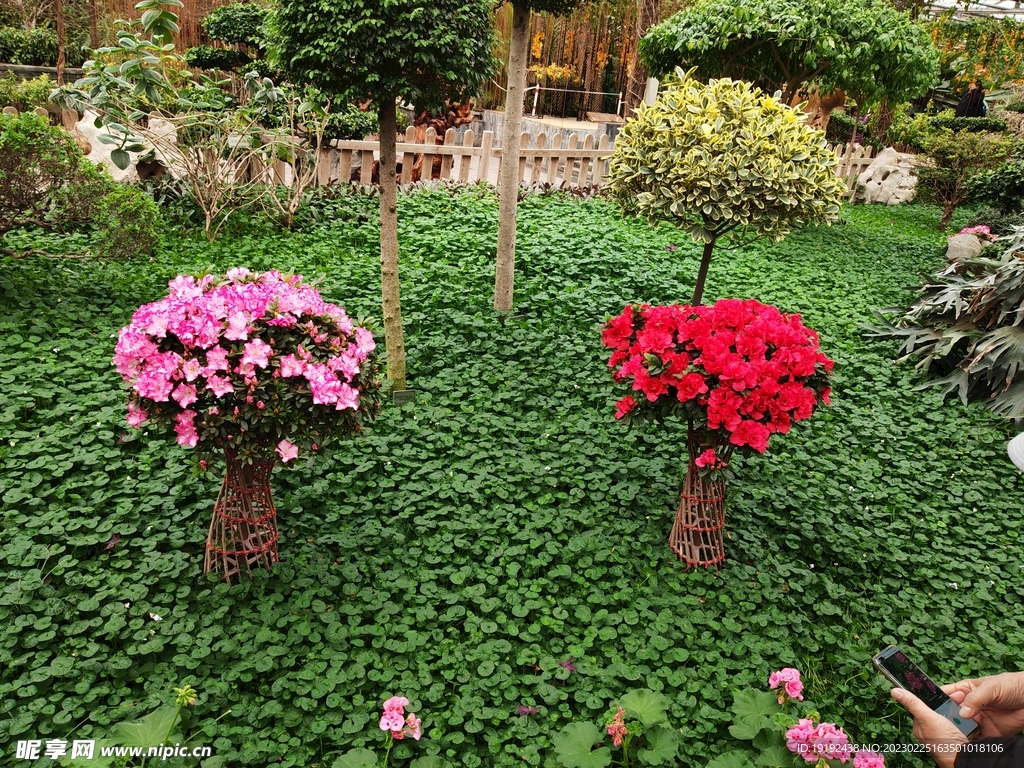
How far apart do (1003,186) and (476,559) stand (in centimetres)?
1016

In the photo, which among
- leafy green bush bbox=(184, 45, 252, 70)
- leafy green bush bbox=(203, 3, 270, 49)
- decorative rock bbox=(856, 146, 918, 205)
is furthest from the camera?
leafy green bush bbox=(184, 45, 252, 70)

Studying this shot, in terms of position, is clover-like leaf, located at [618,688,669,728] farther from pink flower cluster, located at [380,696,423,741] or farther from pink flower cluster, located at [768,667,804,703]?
pink flower cluster, located at [380,696,423,741]

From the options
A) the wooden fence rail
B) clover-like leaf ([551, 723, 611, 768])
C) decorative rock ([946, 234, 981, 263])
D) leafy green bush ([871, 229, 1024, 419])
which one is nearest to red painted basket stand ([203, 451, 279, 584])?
clover-like leaf ([551, 723, 611, 768])

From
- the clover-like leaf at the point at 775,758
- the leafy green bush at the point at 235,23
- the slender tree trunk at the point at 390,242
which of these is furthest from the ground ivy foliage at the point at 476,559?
the leafy green bush at the point at 235,23

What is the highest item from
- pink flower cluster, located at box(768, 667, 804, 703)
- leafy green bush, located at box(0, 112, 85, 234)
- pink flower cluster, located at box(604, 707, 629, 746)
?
leafy green bush, located at box(0, 112, 85, 234)

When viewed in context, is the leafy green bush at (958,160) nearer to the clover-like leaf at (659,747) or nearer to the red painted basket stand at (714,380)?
the red painted basket stand at (714,380)

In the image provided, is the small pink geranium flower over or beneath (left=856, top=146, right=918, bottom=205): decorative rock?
beneath

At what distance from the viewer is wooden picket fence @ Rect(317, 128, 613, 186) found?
791 centimetres

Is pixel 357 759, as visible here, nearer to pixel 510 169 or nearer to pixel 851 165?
pixel 510 169

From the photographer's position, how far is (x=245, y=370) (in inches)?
96.7

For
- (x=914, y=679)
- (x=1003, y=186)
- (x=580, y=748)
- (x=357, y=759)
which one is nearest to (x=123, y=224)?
(x=357, y=759)

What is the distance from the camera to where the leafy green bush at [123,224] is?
4863mm

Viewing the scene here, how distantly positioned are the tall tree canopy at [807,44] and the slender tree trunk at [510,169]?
3.67m

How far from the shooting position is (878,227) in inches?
416
